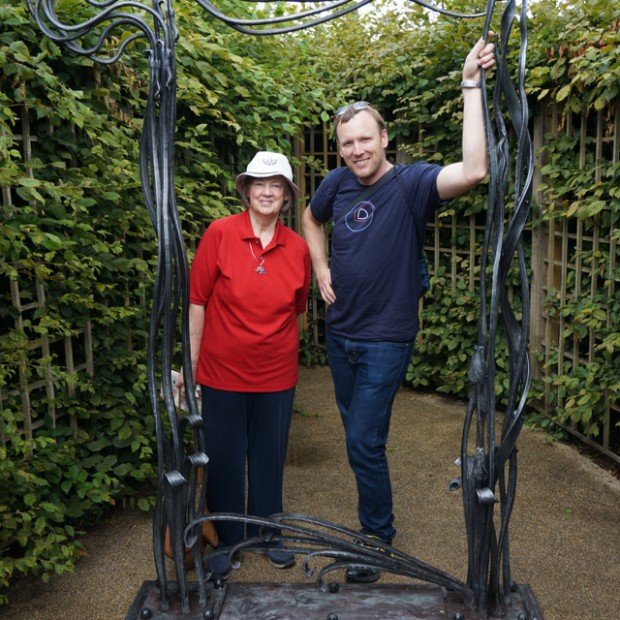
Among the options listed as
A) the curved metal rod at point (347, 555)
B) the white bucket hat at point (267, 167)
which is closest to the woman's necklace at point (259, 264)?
the white bucket hat at point (267, 167)

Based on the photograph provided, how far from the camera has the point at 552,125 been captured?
436cm

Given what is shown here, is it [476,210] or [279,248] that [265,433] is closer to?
[279,248]

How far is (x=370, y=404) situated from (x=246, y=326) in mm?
561

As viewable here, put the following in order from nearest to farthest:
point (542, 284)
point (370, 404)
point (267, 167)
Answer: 1. point (267, 167)
2. point (370, 404)
3. point (542, 284)

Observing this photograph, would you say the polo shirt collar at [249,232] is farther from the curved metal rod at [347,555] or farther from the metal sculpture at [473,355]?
the curved metal rod at [347,555]

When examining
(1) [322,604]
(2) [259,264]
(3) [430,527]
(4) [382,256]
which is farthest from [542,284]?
(1) [322,604]

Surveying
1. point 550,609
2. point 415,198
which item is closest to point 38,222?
point 415,198

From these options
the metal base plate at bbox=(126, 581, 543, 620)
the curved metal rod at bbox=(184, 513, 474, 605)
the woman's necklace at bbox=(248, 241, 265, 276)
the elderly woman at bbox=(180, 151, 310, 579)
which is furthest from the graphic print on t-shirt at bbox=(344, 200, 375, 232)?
the metal base plate at bbox=(126, 581, 543, 620)

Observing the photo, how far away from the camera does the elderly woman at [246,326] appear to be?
2664mm

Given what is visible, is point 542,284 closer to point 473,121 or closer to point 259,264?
point 259,264

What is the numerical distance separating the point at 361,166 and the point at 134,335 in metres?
1.38

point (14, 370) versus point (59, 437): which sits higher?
point (14, 370)

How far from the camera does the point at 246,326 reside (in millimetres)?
2672

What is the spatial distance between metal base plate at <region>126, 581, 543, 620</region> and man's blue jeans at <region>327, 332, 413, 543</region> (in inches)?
44.4
